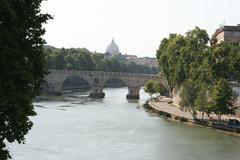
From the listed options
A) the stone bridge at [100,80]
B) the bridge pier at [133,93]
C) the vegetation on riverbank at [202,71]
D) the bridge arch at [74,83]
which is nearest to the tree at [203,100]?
the vegetation on riverbank at [202,71]

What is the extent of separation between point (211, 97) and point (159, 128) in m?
5.21

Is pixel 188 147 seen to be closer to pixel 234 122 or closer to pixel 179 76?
pixel 234 122

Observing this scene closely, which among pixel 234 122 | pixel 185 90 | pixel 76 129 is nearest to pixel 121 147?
pixel 76 129

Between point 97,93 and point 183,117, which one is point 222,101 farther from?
point 97,93

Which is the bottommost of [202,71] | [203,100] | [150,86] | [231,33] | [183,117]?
[183,117]

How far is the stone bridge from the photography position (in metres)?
85.2

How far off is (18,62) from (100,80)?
246 ft

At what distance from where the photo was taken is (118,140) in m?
37.6

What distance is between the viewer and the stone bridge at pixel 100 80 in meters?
85.2

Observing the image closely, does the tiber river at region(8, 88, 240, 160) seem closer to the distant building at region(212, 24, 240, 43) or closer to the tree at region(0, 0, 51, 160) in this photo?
the tree at region(0, 0, 51, 160)

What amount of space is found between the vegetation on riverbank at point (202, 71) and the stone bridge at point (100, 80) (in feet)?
53.9

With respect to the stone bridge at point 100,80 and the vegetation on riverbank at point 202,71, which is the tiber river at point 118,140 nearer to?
the vegetation on riverbank at point 202,71

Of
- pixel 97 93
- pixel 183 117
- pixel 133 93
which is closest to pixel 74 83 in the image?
pixel 97 93

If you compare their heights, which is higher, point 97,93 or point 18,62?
point 18,62
